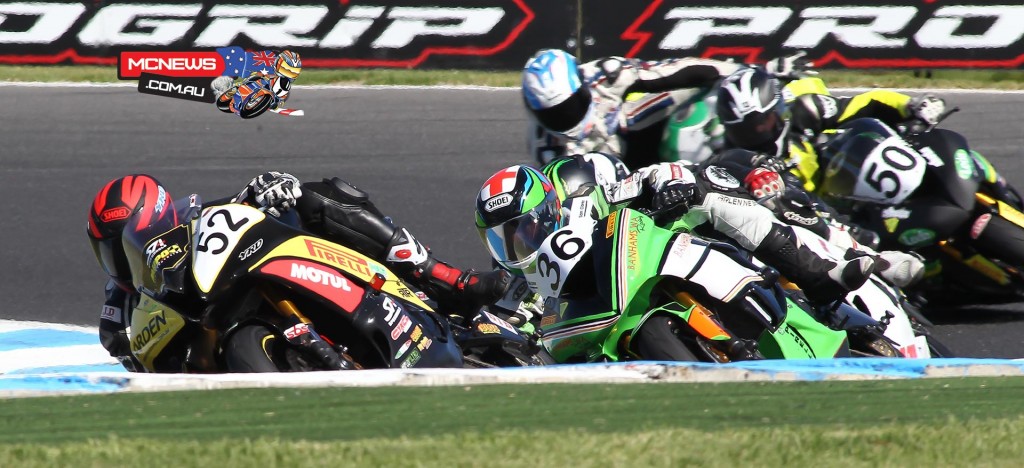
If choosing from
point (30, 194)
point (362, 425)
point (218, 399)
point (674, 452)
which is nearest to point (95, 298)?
point (30, 194)

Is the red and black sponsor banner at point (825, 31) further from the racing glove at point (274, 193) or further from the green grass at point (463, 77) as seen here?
the racing glove at point (274, 193)

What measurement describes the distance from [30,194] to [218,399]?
22.4 ft

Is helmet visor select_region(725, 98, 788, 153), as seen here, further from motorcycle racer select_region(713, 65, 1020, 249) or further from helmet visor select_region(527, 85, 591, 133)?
helmet visor select_region(527, 85, 591, 133)

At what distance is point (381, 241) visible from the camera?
6.49m

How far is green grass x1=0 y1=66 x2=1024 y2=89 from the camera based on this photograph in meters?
13.3

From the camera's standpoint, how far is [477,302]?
651 cm

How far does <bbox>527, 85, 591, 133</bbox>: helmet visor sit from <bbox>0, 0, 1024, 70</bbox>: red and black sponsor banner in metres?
5.31

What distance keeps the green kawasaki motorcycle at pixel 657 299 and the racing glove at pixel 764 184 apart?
880 millimetres

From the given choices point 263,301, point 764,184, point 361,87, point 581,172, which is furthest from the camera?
point 361,87

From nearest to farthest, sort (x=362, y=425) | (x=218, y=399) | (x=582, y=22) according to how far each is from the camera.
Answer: (x=362, y=425)
(x=218, y=399)
(x=582, y=22)

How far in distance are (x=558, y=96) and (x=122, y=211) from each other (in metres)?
2.96

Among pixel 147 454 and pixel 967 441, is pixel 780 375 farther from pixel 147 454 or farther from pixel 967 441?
pixel 147 454

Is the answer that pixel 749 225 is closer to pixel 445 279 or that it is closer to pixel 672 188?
pixel 672 188

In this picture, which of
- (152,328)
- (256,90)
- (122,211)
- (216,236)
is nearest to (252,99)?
(256,90)
